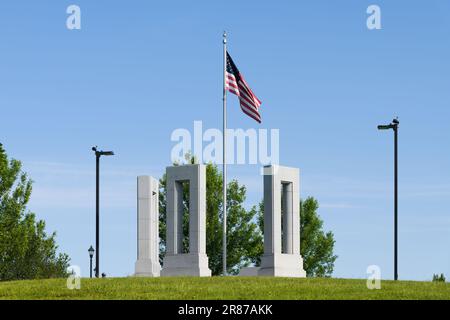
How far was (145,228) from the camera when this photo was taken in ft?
132

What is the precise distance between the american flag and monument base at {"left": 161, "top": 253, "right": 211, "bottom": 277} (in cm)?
676

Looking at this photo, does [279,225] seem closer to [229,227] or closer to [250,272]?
[250,272]

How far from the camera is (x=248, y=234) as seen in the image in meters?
58.9

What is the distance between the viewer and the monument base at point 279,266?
126 feet

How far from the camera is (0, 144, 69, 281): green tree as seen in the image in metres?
57.7

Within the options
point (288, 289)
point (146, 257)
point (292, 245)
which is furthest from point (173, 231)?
point (288, 289)

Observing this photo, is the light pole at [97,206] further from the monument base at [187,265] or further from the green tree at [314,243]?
the green tree at [314,243]

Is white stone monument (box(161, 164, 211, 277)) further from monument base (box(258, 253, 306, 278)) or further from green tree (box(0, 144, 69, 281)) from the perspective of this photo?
green tree (box(0, 144, 69, 281))

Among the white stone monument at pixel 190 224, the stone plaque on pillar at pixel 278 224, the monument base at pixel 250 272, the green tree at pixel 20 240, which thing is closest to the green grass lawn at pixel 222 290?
the stone plaque on pillar at pixel 278 224

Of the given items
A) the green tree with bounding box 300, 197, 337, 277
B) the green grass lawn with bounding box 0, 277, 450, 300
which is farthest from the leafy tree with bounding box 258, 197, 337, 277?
the green grass lawn with bounding box 0, 277, 450, 300

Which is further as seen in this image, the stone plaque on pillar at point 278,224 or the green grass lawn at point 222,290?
the stone plaque on pillar at point 278,224

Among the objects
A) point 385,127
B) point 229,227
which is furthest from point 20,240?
point 385,127

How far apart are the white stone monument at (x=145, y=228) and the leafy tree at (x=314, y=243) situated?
842 inches
